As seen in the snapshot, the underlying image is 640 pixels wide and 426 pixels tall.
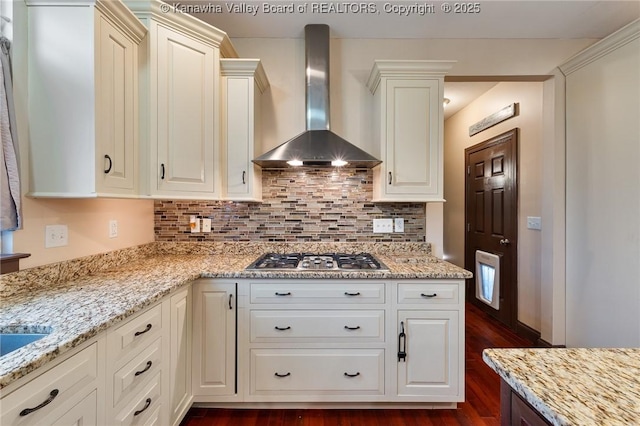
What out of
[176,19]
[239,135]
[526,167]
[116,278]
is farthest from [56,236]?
[526,167]

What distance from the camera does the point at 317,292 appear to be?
5.43ft

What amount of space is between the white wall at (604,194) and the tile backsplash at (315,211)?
1.23m

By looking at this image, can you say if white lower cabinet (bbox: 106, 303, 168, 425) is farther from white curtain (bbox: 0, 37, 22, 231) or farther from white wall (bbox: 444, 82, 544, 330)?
white wall (bbox: 444, 82, 544, 330)

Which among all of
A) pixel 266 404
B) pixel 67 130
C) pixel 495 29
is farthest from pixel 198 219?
pixel 495 29

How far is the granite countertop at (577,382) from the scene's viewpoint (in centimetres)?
51

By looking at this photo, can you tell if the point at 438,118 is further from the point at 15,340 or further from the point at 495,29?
the point at 15,340

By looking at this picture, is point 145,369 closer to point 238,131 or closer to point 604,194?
point 238,131

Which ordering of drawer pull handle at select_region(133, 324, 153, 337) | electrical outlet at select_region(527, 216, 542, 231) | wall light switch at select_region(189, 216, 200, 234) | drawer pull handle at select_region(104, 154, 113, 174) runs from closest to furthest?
drawer pull handle at select_region(133, 324, 153, 337) < drawer pull handle at select_region(104, 154, 113, 174) < wall light switch at select_region(189, 216, 200, 234) < electrical outlet at select_region(527, 216, 542, 231)

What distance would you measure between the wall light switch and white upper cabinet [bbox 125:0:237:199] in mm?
466

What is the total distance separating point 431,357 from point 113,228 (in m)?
2.15

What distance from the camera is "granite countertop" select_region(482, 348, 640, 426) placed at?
1.67 ft

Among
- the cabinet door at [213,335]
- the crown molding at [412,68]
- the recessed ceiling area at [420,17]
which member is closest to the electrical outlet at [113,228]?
the cabinet door at [213,335]

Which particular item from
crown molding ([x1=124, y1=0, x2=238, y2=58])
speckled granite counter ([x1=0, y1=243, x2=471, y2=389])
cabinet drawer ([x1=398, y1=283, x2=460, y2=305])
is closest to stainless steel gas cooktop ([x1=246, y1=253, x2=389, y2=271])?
speckled granite counter ([x1=0, y1=243, x2=471, y2=389])

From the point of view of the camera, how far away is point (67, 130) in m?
1.31
